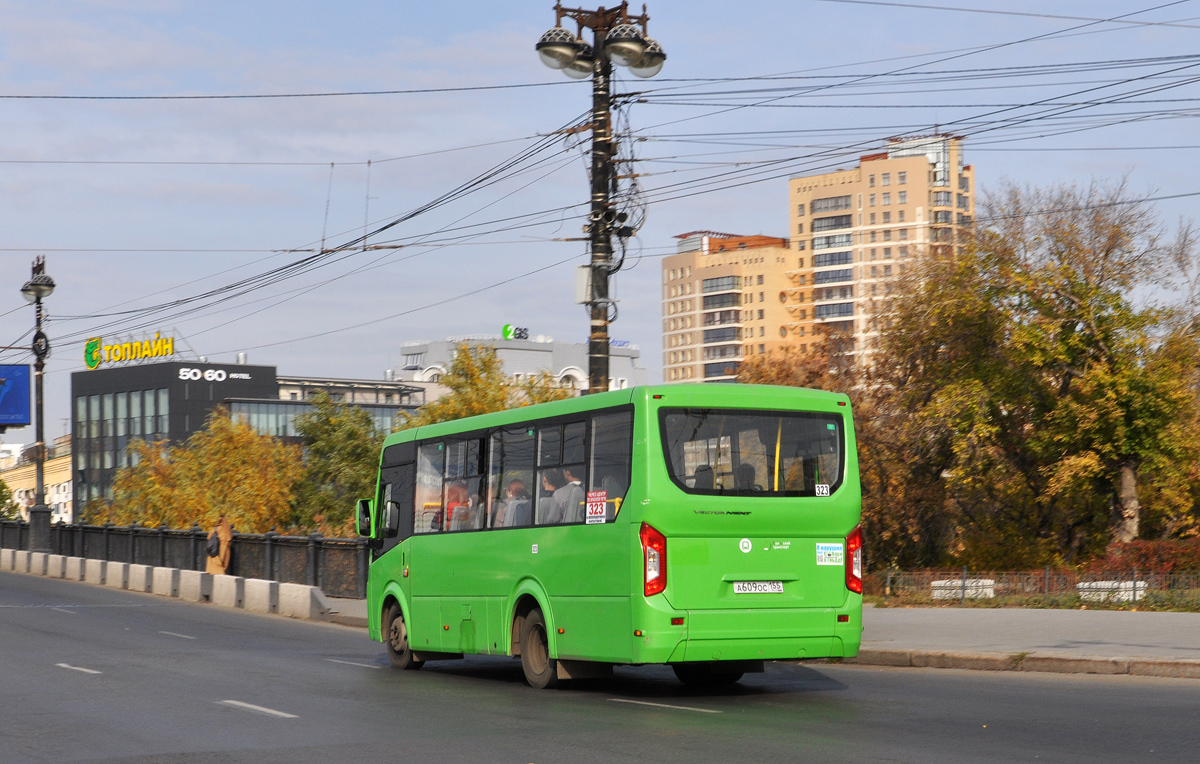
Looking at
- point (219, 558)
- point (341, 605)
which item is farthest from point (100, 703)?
point (219, 558)

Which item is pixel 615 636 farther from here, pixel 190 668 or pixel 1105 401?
pixel 1105 401

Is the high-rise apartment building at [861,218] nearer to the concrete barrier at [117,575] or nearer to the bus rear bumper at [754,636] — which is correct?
the concrete barrier at [117,575]

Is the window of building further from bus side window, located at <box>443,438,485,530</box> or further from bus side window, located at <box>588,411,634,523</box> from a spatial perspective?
bus side window, located at <box>588,411,634,523</box>

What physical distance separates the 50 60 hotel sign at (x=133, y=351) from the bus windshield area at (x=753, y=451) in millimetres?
115584

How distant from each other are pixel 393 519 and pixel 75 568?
27703 millimetres

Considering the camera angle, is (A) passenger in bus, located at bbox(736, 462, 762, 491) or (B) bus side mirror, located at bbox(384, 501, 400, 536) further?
(B) bus side mirror, located at bbox(384, 501, 400, 536)

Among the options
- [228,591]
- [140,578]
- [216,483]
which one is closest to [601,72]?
[228,591]

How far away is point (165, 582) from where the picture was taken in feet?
115

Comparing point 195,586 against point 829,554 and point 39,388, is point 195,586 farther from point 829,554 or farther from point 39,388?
point 829,554

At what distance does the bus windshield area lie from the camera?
41.1ft

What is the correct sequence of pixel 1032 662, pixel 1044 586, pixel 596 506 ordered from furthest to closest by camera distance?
A: 1. pixel 1044 586
2. pixel 1032 662
3. pixel 596 506

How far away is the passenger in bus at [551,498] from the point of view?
13633 mm

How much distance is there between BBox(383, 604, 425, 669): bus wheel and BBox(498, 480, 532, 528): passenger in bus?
3.11m

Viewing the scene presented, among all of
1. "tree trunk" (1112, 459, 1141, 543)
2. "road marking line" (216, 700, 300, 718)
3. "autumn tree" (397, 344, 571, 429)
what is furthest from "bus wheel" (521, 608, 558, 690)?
"autumn tree" (397, 344, 571, 429)
